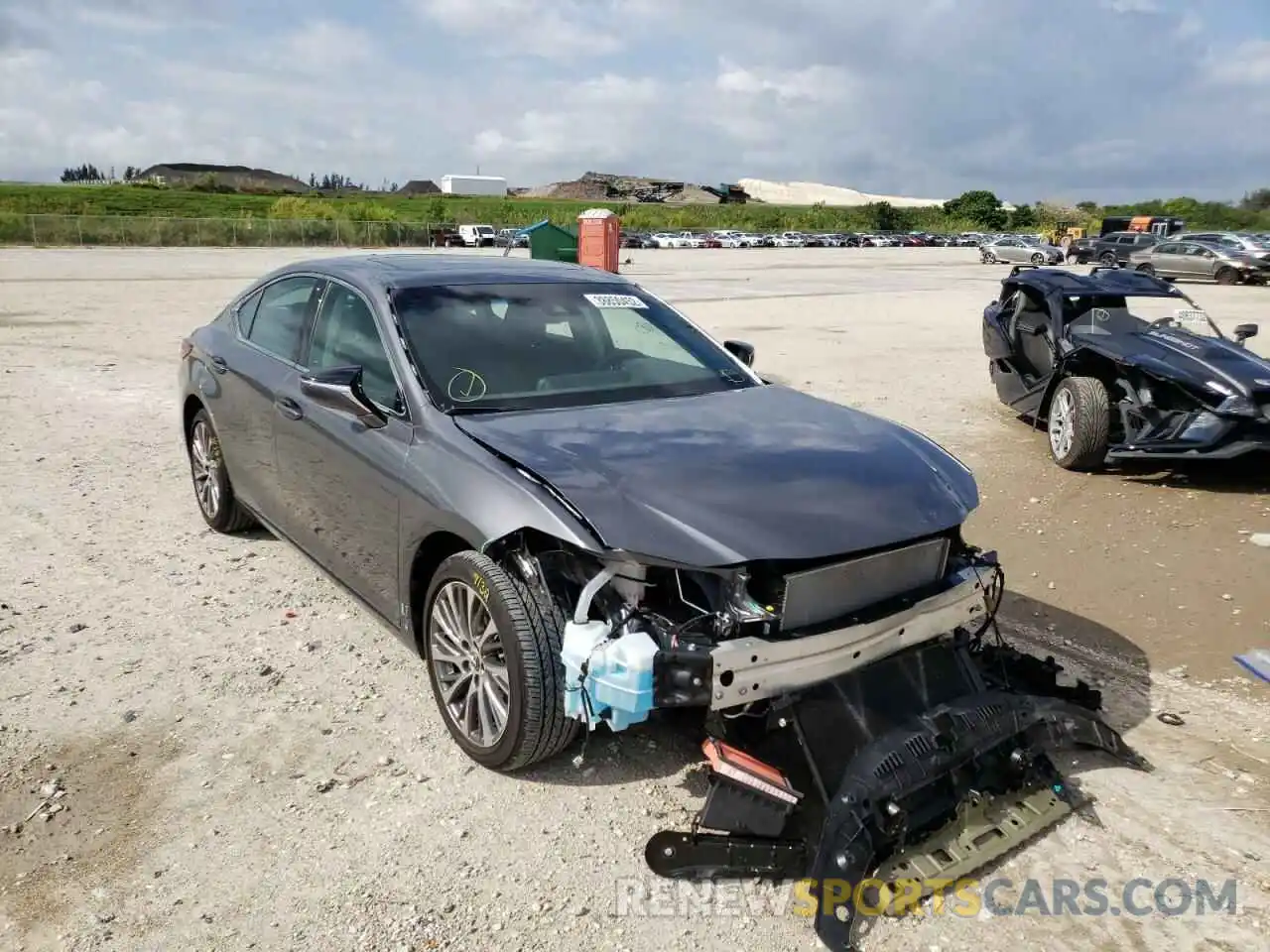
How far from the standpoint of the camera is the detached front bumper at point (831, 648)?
109 inches

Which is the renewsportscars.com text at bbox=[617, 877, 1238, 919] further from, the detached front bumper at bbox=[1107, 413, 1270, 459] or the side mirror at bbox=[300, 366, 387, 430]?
the detached front bumper at bbox=[1107, 413, 1270, 459]

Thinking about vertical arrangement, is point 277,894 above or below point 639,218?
below

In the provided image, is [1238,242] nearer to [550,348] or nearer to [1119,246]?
[1119,246]

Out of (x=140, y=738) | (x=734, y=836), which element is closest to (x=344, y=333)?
(x=140, y=738)

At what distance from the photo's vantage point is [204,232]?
46.4m

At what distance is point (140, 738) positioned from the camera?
3.55m

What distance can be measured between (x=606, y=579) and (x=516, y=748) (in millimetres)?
670

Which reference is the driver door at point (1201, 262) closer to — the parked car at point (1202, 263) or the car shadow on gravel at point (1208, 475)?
the parked car at point (1202, 263)

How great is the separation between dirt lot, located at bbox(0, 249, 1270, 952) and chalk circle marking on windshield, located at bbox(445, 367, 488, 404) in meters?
1.20

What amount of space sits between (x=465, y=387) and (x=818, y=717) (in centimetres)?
183

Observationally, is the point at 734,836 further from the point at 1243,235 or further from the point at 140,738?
the point at 1243,235

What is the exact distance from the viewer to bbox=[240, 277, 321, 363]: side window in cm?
465

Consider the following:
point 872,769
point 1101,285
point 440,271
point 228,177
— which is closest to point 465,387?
point 440,271

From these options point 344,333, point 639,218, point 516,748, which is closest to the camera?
point 516,748
